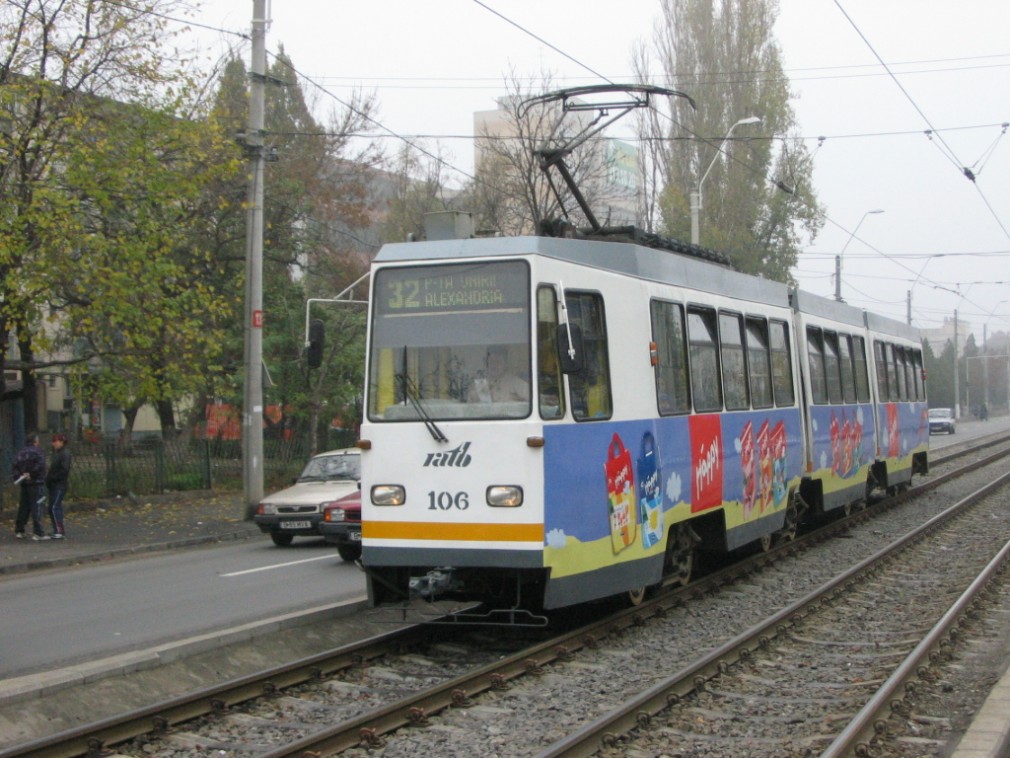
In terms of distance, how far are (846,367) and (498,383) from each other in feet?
34.4

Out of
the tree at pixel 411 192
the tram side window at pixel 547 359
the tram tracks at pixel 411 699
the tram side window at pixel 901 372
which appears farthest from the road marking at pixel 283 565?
the tree at pixel 411 192

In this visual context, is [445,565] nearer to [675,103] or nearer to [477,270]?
[477,270]

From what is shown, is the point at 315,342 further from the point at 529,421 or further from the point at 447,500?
the point at 529,421

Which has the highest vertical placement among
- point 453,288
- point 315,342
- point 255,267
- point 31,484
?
point 255,267

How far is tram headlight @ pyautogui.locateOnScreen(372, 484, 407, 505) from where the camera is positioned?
372 inches

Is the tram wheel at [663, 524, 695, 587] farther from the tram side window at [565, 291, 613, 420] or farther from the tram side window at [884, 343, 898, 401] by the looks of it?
the tram side window at [884, 343, 898, 401]

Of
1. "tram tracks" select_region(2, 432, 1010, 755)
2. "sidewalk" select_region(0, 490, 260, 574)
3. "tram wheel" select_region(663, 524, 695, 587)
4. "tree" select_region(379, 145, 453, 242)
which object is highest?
"tree" select_region(379, 145, 453, 242)

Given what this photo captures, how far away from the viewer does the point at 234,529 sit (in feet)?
73.6

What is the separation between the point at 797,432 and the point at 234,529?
11.1 meters

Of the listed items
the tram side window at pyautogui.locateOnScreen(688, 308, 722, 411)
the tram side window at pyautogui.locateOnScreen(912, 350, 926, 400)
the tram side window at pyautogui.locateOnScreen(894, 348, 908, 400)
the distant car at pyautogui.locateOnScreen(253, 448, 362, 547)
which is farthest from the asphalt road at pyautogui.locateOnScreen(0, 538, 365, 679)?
the tram side window at pyautogui.locateOnScreen(912, 350, 926, 400)

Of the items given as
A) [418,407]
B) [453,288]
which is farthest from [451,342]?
[418,407]

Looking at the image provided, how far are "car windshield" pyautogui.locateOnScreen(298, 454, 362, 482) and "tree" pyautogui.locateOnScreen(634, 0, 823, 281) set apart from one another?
26.4 meters

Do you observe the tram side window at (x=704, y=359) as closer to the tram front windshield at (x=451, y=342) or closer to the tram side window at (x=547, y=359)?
the tram side window at (x=547, y=359)

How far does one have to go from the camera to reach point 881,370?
829 inches
